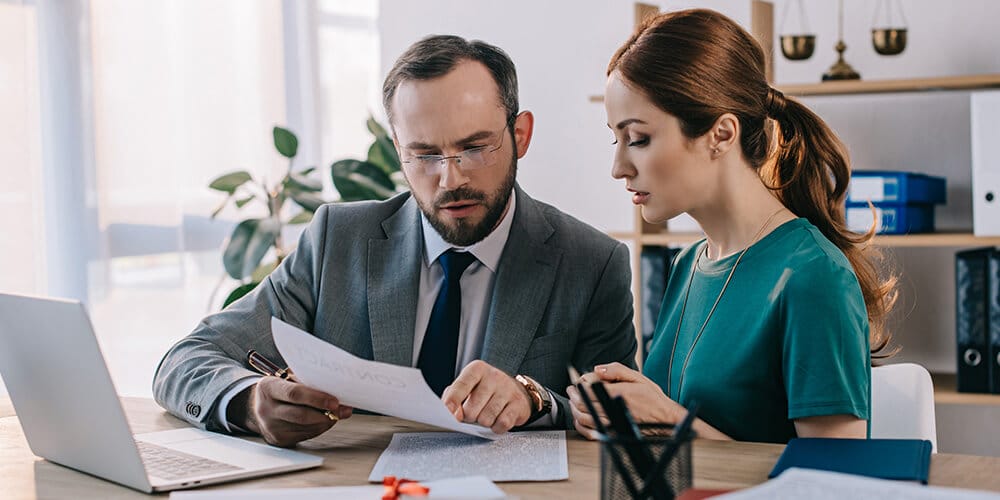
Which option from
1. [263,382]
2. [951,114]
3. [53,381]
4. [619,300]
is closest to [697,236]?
[951,114]

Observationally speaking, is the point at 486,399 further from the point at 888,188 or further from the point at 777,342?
the point at 888,188

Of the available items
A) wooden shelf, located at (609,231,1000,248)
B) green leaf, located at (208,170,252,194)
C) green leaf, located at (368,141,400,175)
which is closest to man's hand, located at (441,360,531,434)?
wooden shelf, located at (609,231,1000,248)

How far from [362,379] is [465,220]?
0.55 meters

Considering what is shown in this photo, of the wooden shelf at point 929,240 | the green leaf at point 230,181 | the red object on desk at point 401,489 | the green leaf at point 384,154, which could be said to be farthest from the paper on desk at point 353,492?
the green leaf at point 230,181

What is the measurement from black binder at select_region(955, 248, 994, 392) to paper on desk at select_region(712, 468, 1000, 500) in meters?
2.10

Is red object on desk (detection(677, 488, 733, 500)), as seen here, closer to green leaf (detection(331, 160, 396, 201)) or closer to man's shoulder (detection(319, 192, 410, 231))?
man's shoulder (detection(319, 192, 410, 231))

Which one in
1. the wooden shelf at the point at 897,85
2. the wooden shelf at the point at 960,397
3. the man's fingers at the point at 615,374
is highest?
the wooden shelf at the point at 897,85

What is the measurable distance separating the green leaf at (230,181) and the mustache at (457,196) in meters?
1.77

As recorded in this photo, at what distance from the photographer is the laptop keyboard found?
1.21 meters

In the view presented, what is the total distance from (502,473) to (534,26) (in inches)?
104

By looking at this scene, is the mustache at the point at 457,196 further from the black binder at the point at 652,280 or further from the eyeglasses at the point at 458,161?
the black binder at the point at 652,280

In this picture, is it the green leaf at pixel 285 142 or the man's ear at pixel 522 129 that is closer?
the man's ear at pixel 522 129

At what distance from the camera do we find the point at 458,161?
1684 mm

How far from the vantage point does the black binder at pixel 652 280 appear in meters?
3.05
